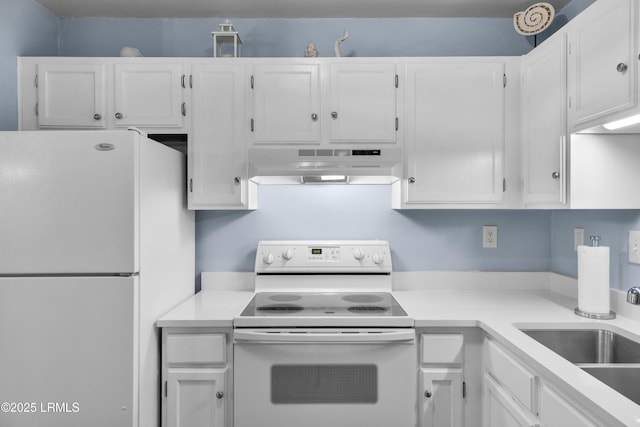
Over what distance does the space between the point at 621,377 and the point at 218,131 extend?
1.98 metres

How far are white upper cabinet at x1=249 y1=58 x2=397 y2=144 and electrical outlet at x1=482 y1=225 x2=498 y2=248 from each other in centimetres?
85

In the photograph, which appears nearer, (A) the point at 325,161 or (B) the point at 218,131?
(A) the point at 325,161

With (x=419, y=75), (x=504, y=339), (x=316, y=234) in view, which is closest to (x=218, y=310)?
(x=316, y=234)

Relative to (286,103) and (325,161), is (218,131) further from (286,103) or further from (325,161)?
(325,161)

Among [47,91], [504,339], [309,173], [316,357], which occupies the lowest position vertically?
[316,357]

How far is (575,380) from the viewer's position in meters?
1.18

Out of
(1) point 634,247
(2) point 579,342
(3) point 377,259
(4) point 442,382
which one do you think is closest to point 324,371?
(4) point 442,382

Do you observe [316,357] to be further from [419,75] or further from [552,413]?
[419,75]

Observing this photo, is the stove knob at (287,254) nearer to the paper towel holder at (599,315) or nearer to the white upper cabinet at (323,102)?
the white upper cabinet at (323,102)

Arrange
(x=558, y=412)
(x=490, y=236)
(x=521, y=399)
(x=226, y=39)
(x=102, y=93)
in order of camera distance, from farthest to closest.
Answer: (x=490, y=236), (x=226, y=39), (x=102, y=93), (x=521, y=399), (x=558, y=412)

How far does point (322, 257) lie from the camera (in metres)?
2.36

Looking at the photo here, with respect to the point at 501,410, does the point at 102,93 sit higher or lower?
higher

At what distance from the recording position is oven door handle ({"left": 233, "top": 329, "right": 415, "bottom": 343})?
5.87ft

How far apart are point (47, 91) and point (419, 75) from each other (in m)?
1.95
